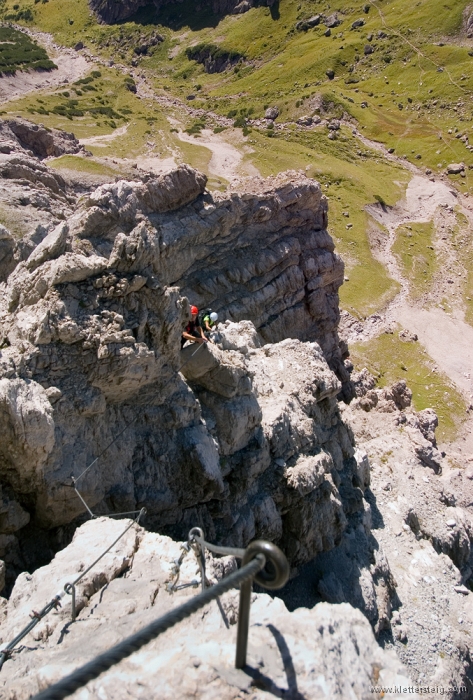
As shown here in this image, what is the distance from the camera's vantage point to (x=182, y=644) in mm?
7754

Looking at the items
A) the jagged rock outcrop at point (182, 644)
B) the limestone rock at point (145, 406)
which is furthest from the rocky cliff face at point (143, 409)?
the jagged rock outcrop at point (182, 644)

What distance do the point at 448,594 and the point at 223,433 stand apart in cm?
1475

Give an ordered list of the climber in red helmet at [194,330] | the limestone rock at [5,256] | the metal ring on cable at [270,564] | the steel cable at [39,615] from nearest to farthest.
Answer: the metal ring on cable at [270,564] → the steel cable at [39,615] → the climber in red helmet at [194,330] → the limestone rock at [5,256]

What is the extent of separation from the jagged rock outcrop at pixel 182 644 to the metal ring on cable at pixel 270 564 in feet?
6.19

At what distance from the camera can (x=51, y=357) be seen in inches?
560

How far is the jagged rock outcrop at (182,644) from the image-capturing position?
693 centimetres

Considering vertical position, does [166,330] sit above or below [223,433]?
above

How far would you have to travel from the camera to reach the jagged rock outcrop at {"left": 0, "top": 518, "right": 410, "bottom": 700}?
6.93 metres

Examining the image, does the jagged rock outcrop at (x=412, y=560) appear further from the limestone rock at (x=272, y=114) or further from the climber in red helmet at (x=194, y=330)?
the limestone rock at (x=272, y=114)

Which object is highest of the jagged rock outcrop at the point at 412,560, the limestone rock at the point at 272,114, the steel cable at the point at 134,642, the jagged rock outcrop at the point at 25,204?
the limestone rock at the point at 272,114

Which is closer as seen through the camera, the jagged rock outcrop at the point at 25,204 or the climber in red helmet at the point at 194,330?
the climber in red helmet at the point at 194,330

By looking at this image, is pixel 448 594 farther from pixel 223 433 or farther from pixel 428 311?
pixel 428 311

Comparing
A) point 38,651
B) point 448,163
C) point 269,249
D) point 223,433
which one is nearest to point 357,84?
point 448,163

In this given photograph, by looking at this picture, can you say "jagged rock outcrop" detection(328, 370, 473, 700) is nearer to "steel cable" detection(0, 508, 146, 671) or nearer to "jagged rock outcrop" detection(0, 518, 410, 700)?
"jagged rock outcrop" detection(0, 518, 410, 700)
